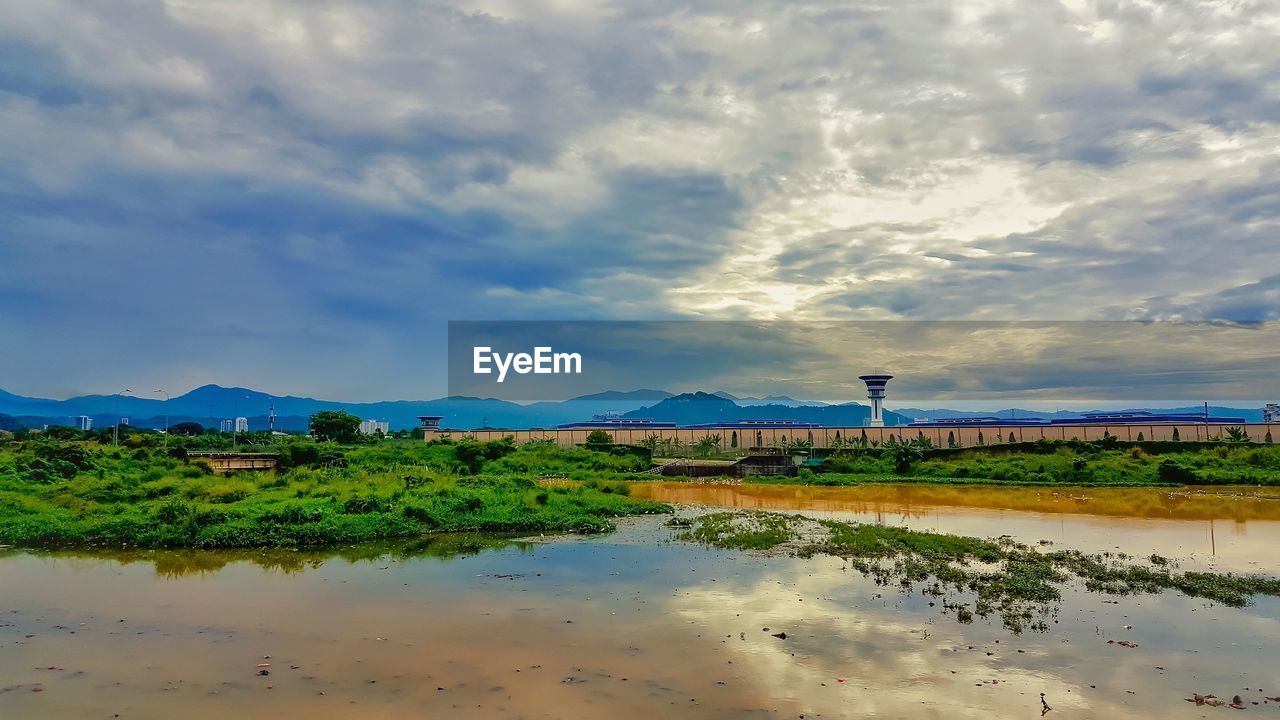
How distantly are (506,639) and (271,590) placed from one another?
6.86m

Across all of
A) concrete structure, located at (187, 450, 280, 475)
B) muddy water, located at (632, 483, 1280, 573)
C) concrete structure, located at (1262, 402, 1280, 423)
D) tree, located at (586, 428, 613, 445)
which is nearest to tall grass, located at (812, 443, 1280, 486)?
muddy water, located at (632, 483, 1280, 573)

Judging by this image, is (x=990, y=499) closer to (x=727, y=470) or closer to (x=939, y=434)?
(x=727, y=470)

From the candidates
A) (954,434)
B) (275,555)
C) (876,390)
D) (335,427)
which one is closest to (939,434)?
(954,434)

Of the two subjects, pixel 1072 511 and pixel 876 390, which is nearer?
pixel 1072 511

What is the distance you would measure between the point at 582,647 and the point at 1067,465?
138 feet

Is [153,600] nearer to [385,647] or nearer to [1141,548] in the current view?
[385,647]

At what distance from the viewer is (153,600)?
15.4 meters

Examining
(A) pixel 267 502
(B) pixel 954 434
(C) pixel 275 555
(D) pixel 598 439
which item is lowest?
(C) pixel 275 555

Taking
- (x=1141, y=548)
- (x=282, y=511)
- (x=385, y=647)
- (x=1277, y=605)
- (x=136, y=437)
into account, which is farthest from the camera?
(x=136, y=437)

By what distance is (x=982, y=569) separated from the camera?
17.5m

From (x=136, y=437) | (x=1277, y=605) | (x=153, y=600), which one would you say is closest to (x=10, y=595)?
(x=153, y=600)

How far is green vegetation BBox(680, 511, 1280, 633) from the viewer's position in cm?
1462

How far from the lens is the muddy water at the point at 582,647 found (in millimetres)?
9938

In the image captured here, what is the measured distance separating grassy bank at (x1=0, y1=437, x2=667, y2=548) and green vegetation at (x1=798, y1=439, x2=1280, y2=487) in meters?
17.7
